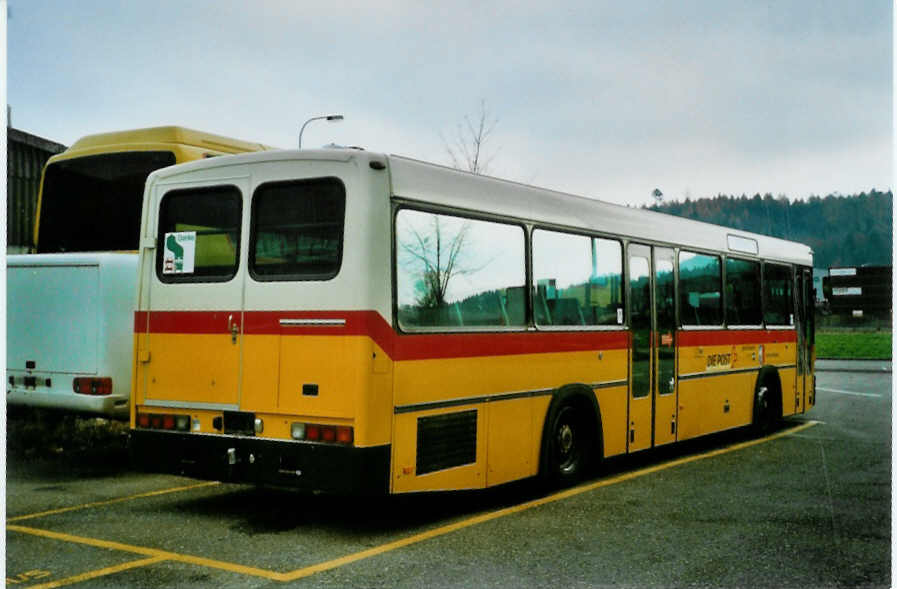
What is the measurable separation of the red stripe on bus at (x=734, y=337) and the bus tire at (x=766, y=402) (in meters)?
0.49

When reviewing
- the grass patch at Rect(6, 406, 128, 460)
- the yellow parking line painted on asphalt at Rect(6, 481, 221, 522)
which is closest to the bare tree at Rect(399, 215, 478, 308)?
the yellow parking line painted on asphalt at Rect(6, 481, 221, 522)

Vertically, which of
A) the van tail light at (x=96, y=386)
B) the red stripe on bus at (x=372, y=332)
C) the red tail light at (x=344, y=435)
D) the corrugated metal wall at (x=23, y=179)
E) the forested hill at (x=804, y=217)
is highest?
the corrugated metal wall at (x=23, y=179)

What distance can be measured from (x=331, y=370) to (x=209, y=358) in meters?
1.17

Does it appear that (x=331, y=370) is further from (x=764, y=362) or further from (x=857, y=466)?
(x=764, y=362)

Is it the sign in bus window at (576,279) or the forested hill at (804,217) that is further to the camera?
the forested hill at (804,217)

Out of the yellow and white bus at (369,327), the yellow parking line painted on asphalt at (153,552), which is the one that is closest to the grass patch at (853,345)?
the yellow and white bus at (369,327)

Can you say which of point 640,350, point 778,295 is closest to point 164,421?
point 640,350

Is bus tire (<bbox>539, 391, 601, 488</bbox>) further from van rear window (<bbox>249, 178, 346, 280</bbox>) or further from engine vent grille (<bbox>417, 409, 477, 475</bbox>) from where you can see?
van rear window (<bbox>249, 178, 346, 280</bbox>)

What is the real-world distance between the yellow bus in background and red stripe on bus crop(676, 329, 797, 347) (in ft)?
19.5

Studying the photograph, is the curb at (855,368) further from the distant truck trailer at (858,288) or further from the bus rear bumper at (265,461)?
the bus rear bumper at (265,461)

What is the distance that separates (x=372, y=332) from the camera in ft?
23.4

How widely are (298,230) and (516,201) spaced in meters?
2.18

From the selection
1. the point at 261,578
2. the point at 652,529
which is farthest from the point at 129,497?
the point at 652,529

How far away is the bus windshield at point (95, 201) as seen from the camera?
11.5 m
